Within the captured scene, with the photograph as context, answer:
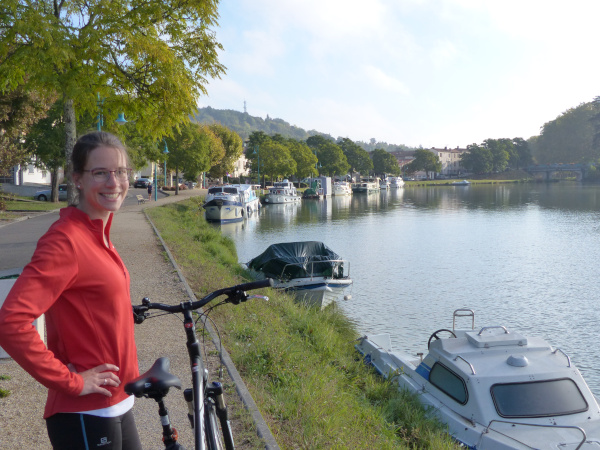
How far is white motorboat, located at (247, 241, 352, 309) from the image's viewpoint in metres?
16.3

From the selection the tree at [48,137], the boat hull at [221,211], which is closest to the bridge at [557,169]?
the boat hull at [221,211]

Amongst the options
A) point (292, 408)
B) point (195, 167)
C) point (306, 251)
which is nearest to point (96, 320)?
point (292, 408)

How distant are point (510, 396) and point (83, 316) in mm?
7738

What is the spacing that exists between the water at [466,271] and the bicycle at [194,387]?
1084 cm

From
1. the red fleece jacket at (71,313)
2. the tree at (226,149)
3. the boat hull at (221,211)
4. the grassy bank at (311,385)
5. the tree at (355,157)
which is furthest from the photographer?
the tree at (355,157)

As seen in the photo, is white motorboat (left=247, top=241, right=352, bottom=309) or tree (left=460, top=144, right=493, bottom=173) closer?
white motorboat (left=247, top=241, right=352, bottom=309)

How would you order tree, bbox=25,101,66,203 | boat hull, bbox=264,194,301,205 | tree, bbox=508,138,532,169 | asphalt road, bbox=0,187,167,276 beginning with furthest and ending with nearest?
tree, bbox=508,138,532,169 < boat hull, bbox=264,194,301,205 < tree, bbox=25,101,66,203 < asphalt road, bbox=0,187,167,276

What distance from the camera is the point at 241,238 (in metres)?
34.7

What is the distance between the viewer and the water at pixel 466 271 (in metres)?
15.6

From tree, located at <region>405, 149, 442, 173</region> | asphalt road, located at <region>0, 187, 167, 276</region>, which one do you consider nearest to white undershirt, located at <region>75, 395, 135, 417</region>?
asphalt road, located at <region>0, 187, 167, 276</region>

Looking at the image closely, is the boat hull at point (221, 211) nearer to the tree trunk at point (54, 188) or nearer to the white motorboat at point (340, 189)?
the tree trunk at point (54, 188)

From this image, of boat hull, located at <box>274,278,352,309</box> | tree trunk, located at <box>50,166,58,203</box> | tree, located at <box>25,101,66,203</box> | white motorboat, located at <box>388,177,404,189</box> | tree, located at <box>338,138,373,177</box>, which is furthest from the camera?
tree, located at <box>338,138,373,177</box>

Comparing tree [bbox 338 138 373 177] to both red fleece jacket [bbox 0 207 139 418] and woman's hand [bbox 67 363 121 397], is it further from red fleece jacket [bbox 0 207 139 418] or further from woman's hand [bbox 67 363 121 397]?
woman's hand [bbox 67 363 121 397]

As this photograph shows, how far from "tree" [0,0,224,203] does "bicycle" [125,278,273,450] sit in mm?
9586
